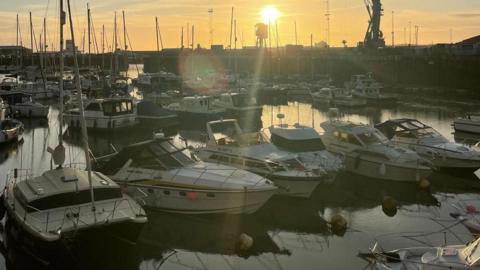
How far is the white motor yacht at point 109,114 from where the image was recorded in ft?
127

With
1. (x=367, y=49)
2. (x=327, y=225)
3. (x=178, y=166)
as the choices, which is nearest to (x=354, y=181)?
(x=327, y=225)

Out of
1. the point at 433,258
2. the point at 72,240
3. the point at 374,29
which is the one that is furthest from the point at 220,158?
the point at 374,29

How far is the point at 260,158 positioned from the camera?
828 inches

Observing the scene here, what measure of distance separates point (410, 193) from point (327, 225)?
18.3ft

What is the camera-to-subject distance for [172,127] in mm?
42562

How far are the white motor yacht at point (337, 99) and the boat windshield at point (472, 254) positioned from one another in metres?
46.4

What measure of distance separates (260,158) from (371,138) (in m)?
6.29

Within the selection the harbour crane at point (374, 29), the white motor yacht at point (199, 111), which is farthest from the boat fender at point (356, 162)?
the harbour crane at point (374, 29)

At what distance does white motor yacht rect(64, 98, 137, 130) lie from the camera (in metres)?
38.8

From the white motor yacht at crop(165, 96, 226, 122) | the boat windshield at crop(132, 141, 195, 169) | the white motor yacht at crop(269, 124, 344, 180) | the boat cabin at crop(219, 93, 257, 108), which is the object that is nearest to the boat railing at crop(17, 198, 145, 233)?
the boat windshield at crop(132, 141, 195, 169)

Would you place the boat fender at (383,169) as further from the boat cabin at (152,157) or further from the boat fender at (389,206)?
the boat cabin at (152,157)

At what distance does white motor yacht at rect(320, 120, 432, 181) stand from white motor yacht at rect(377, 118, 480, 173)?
2092 millimetres

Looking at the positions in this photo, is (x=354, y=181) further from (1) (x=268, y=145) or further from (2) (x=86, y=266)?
(2) (x=86, y=266)

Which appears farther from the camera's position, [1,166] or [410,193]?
[1,166]
